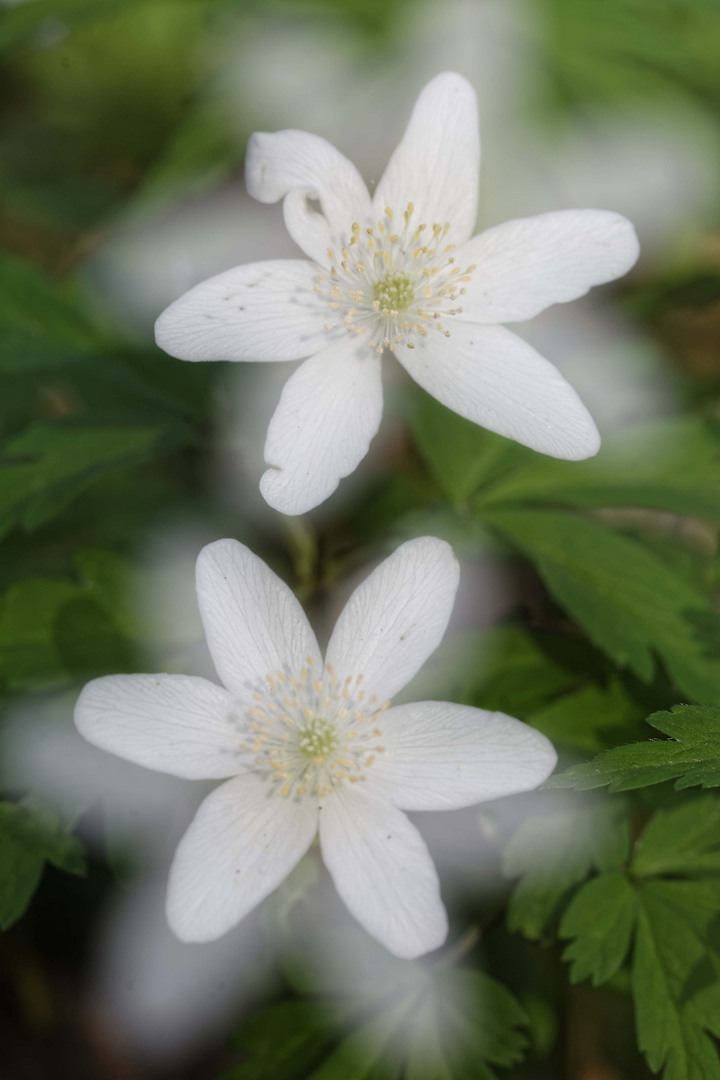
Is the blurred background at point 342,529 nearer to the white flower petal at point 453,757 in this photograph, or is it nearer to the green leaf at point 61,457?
the green leaf at point 61,457

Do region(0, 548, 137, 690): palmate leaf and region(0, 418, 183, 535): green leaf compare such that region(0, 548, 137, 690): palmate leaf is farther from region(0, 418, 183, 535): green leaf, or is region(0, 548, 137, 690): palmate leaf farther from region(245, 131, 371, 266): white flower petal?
region(245, 131, 371, 266): white flower petal

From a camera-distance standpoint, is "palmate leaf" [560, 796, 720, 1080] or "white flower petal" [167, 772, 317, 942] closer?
"white flower petal" [167, 772, 317, 942]

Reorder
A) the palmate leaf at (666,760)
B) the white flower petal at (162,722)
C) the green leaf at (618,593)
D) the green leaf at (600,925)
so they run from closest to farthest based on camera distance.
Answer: the palmate leaf at (666,760), the white flower petal at (162,722), the green leaf at (600,925), the green leaf at (618,593)

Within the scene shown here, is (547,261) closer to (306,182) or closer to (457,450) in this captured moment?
(306,182)

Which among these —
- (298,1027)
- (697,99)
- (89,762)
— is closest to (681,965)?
(298,1027)

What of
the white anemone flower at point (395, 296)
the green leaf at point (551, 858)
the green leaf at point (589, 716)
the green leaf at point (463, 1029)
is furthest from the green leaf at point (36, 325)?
the green leaf at point (463, 1029)

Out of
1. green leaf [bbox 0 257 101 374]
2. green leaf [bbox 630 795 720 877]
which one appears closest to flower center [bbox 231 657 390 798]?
green leaf [bbox 630 795 720 877]
